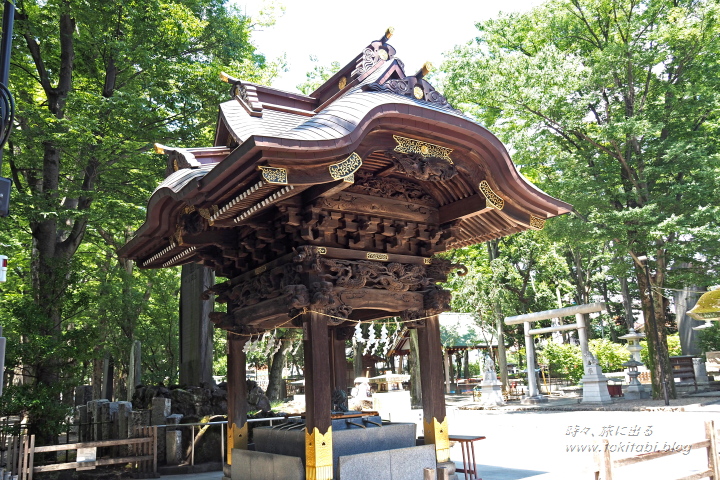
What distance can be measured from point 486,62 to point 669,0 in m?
6.60

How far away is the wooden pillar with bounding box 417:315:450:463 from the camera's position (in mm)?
7461

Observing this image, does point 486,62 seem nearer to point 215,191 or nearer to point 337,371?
point 337,371

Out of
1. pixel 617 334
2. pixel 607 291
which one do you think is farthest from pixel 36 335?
pixel 607 291

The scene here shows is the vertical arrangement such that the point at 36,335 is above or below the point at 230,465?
above

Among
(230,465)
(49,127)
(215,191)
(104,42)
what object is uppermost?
(104,42)

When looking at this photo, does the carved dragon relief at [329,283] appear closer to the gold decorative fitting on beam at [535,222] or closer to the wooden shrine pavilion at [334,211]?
the wooden shrine pavilion at [334,211]

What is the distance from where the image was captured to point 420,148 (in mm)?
6500

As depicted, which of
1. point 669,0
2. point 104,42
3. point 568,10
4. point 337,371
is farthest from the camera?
point 568,10

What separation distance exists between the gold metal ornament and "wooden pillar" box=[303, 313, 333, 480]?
174 centimetres

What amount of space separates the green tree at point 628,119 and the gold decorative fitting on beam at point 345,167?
15051 millimetres

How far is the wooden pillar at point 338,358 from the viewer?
9.20 meters

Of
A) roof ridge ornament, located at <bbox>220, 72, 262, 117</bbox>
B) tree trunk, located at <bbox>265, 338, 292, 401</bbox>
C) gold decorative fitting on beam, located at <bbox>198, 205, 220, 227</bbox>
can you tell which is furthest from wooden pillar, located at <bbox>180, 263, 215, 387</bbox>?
tree trunk, located at <bbox>265, 338, 292, 401</bbox>

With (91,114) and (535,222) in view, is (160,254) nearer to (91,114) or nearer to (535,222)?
(535,222)

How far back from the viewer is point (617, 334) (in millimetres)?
42219
